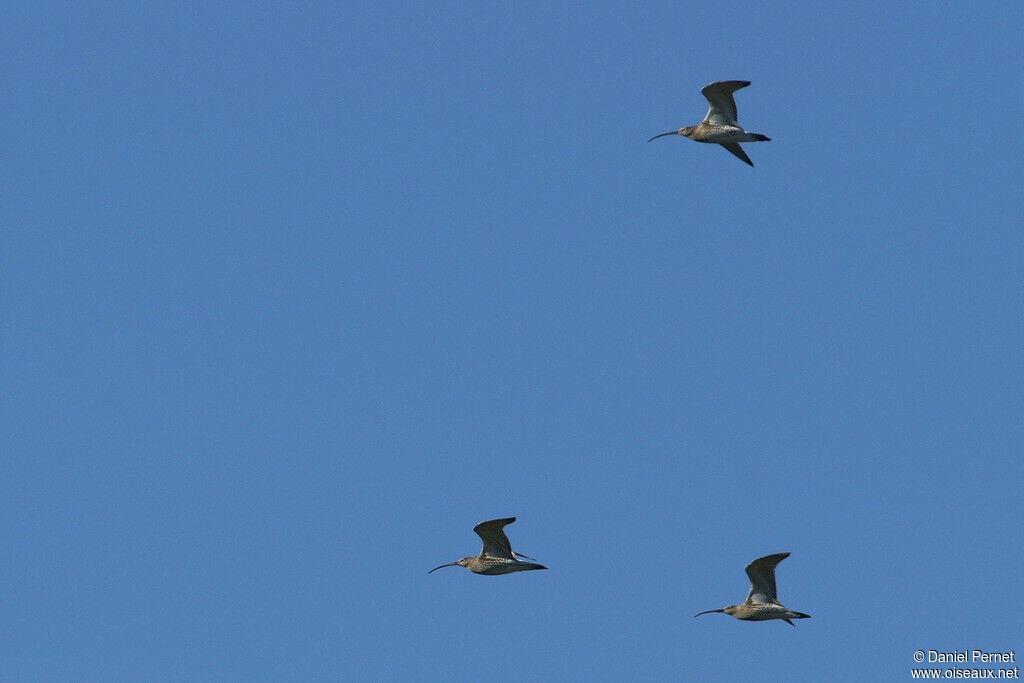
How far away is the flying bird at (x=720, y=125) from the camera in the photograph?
53531mm

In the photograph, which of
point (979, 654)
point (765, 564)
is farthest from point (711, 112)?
point (979, 654)

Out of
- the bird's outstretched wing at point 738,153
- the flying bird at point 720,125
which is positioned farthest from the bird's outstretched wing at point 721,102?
the bird's outstretched wing at point 738,153

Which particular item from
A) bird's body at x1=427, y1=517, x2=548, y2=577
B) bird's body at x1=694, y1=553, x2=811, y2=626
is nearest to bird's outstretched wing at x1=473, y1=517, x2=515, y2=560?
bird's body at x1=427, y1=517, x2=548, y2=577

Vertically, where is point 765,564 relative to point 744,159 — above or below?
below

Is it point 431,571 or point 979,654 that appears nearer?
point 979,654

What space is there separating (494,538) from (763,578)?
6.61m

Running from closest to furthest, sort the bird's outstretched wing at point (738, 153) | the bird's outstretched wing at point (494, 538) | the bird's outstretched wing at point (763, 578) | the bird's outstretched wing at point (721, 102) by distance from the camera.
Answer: the bird's outstretched wing at point (763, 578) < the bird's outstretched wing at point (494, 538) < the bird's outstretched wing at point (721, 102) < the bird's outstretched wing at point (738, 153)

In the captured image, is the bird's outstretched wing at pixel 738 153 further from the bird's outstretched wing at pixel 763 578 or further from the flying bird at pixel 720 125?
the bird's outstretched wing at pixel 763 578

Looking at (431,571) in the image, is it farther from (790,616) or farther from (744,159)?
(744,159)

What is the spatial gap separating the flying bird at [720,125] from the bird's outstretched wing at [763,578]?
34.2 ft

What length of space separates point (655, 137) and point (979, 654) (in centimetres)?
1692

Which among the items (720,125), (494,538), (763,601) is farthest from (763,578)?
(720,125)

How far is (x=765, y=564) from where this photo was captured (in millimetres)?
50844

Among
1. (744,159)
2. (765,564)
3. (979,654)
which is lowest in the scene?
(979,654)
